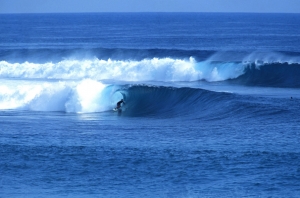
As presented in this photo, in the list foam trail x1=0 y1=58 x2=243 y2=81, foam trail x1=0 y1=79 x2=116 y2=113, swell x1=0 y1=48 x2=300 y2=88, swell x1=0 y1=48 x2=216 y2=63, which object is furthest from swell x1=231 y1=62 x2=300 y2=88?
swell x1=0 y1=48 x2=216 y2=63

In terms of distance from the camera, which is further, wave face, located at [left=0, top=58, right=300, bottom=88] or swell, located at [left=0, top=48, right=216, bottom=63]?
swell, located at [left=0, top=48, right=216, bottom=63]

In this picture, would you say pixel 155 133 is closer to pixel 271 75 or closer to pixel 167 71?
pixel 271 75

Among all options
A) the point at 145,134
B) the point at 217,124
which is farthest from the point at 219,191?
the point at 217,124

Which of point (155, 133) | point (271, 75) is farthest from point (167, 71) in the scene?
point (155, 133)

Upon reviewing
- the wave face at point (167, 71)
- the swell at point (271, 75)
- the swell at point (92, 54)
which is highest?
the swell at point (92, 54)

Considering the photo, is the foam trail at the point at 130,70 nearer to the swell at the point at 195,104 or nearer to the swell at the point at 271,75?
the swell at the point at 271,75

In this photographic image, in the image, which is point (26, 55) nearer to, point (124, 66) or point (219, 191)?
point (124, 66)

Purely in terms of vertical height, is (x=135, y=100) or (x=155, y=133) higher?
(x=135, y=100)

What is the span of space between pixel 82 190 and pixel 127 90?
17.6 meters

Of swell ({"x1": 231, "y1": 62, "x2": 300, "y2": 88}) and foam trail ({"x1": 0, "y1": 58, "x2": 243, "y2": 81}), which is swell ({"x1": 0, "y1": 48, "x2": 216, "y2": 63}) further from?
swell ({"x1": 231, "y1": 62, "x2": 300, "y2": 88})

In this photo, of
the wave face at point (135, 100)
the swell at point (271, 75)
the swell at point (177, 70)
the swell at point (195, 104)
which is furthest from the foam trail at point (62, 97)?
the swell at point (177, 70)

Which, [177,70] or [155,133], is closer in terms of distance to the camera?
[155,133]

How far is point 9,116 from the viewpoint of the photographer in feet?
95.1

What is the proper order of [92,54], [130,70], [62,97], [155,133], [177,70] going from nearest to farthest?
[155,133] → [62,97] → [177,70] → [130,70] → [92,54]
